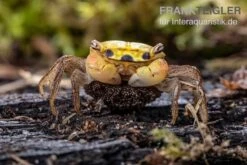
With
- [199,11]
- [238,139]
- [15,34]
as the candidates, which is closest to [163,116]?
[238,139]

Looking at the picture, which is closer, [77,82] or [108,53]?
[108,53]

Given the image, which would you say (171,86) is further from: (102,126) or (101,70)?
(102,126)

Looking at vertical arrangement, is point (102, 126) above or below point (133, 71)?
below

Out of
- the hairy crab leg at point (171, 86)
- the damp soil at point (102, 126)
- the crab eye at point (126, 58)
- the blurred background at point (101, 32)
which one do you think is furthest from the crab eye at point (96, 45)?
the blurred background at point (101, 32)

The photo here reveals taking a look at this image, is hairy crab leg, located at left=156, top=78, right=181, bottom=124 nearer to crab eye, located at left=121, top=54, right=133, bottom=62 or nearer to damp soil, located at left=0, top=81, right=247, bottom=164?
damp soil, located at left=0, top=81, right=247, bottom=164

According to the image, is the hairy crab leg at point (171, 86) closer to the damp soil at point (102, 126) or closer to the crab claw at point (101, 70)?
the damp soil at point (102, 126)

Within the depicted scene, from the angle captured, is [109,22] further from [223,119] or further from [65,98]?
[223,119]

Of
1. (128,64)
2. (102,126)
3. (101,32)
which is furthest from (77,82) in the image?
(101,32)

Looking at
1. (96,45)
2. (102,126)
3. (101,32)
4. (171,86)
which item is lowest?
(102,126)
